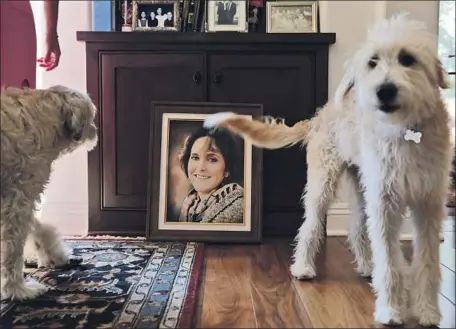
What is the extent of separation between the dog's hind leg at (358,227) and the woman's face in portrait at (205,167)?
2.48 ft

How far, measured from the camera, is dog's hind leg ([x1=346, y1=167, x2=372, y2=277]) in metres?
2.26

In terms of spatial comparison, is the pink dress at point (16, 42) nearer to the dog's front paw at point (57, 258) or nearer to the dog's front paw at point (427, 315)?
the dog's front paw at point (57, 258)

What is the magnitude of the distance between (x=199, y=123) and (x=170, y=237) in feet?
1.90

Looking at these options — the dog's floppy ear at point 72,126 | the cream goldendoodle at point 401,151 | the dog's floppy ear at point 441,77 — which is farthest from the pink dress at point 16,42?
the dog's floppy ear at point 441,77

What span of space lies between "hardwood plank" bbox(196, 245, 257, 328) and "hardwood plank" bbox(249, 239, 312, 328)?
0.10 ft

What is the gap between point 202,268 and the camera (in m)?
2.37

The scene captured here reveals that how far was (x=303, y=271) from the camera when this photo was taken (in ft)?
7.33

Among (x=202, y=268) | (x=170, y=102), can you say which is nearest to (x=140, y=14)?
(x=170, y=102)

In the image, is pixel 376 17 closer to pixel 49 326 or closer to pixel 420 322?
pixel 420 322

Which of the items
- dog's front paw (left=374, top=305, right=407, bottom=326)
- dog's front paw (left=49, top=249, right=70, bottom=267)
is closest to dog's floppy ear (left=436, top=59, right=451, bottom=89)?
dog's front paw (left=374, top=305, right=407, bottom=326)

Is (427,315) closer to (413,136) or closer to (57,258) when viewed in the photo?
(413,136)

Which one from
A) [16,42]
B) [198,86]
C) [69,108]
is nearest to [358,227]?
[198,86]

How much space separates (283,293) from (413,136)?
2.49 feet

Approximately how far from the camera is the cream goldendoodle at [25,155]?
6.10 ft
